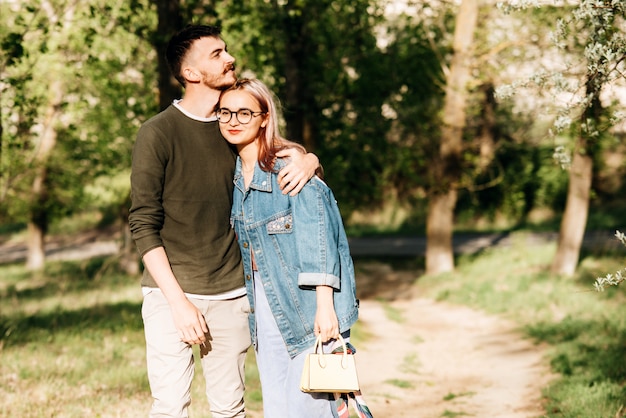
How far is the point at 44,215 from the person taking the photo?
71.1 ft

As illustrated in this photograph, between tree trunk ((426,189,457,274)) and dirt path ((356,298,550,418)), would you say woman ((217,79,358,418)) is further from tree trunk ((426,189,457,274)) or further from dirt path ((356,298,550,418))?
tree trunk ((426,189,457,274))

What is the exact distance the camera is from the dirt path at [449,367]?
269 inches

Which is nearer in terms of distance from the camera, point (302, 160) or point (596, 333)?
point (302, 160)

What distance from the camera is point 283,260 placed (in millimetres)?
3488

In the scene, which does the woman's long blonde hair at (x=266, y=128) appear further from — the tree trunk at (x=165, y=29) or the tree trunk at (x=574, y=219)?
the tree trunk at (x=574, y=219)

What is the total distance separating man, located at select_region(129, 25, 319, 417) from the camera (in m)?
3.49

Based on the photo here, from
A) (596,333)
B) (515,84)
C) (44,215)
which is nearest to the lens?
(515,84)

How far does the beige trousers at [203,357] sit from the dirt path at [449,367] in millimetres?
2850

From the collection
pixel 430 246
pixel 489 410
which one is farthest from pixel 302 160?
pixel 430 246

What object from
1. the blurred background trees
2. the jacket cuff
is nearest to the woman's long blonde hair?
the jacket cuff

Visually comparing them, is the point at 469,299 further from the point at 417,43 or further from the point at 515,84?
the point at 515,84

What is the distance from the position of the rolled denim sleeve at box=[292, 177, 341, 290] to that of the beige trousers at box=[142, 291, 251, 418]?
566 millimetres

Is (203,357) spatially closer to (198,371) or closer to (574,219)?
(198,371)

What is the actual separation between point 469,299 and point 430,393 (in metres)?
5.66
